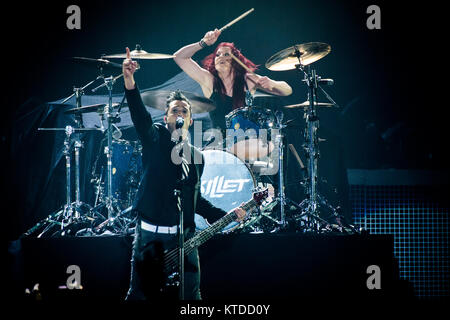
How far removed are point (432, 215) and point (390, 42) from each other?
97.0 inches

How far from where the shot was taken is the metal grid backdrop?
5070 millimetres

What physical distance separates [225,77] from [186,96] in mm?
851

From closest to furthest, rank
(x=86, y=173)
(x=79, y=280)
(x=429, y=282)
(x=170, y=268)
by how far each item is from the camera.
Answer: (x=170, y=268) → (x=79, y=280) → (x=429, y=282) → (x=86, y=173)

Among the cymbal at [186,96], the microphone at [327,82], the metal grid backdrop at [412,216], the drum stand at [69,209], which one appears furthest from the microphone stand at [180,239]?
the metal grid backdrop at [412,216]

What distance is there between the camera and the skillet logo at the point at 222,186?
428 centimetres

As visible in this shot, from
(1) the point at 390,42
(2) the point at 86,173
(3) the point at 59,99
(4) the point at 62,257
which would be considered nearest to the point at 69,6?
(3) the point at 59,99

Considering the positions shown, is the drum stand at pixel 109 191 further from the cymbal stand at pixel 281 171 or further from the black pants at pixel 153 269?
the cymbal stand at pixel 281 171

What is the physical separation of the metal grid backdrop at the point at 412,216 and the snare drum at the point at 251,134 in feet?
6.13

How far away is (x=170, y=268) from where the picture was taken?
3.16 meters

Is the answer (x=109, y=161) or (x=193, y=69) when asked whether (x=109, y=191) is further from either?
(x=193, y=69)

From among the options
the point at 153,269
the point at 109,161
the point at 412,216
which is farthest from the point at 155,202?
the point at 412,216

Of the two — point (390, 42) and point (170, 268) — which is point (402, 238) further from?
point (170, 268)

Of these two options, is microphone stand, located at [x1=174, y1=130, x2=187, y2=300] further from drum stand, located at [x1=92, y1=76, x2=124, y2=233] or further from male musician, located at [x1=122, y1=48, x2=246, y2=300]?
drum stand, located at [x1=92, y1=76, x2=124, y2=233]
